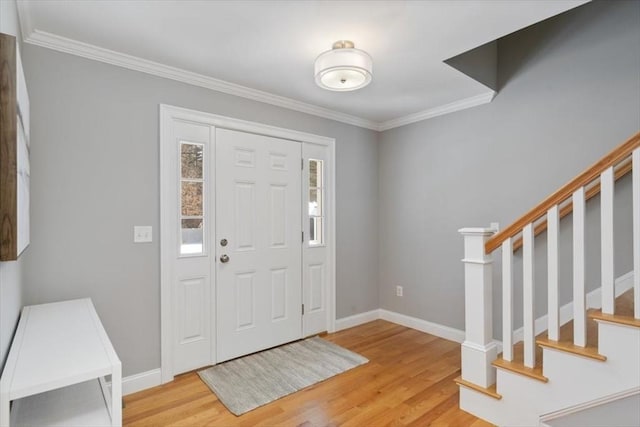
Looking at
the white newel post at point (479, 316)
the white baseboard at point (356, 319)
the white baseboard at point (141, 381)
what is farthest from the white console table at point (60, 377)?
the white baseboard at point (356, 319)

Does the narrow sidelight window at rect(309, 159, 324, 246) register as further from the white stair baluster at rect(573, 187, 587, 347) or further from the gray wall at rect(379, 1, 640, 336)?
the white stair baluster at rect(573, 187, 587, 347)

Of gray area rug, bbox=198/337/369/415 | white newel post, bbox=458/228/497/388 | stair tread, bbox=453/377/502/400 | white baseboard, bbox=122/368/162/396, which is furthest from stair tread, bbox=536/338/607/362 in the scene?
white baseboard, bbox=122/368/162/396

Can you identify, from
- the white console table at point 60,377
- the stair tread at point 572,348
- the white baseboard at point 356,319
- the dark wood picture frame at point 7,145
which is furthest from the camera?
the white baseboard at point 356,319

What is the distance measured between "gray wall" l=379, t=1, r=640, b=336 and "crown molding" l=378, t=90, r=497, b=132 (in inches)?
2.6

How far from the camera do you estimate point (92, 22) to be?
76.4 inches

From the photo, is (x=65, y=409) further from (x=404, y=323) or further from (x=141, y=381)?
(x=404, y=323)

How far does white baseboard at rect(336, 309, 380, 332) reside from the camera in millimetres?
3665

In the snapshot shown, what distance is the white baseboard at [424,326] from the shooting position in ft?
10.9

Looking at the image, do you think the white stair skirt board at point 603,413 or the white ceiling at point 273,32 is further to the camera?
the white ceiling at point 273,32

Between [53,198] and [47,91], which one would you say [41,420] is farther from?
[47,91]

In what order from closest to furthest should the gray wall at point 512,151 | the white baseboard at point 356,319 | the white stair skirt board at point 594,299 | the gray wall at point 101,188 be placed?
the gray wall at point 101,188 < the white stair skirt board at point 594,299 < the gray wall at point 512,151 < the white baseboard at point 356,319

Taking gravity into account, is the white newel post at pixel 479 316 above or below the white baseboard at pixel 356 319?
above

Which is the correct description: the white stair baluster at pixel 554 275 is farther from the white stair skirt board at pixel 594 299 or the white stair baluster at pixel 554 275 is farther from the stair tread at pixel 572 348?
the white stair skirt board at pixel 594 299

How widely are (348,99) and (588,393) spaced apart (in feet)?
9.11
